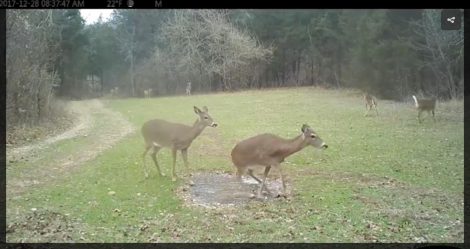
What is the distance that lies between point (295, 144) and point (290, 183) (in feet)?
0.78

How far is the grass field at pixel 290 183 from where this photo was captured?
9.84ft

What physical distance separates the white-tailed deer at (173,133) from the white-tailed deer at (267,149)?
9.5 inches

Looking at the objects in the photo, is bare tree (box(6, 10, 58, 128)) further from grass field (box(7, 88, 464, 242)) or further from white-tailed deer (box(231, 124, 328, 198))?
white-tailed deer (box(231, 124, 328, 198))

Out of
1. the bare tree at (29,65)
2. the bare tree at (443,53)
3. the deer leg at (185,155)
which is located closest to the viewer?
the bare tree at (29,65)

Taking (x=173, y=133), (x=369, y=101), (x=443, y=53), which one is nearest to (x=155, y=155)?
(x=173, y=133)

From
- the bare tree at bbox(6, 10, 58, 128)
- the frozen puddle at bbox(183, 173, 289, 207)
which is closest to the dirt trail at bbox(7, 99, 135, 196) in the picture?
the bare tree at bbox(6, 10, 58, 128)

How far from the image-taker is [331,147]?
318 cm

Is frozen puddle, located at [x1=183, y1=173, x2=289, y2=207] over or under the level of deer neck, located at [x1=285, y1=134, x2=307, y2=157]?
under

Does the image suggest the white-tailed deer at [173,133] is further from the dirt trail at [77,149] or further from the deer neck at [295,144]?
the deer neck at [295,144]

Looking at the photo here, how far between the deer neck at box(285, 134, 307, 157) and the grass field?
1.8 inches

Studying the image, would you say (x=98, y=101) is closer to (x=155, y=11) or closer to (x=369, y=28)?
(x=155, y=11)

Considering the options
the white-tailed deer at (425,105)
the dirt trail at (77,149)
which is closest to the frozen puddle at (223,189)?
the dirt trail at (77,149)

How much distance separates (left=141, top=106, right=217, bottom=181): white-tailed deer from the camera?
3.16 m

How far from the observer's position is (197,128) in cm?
318
